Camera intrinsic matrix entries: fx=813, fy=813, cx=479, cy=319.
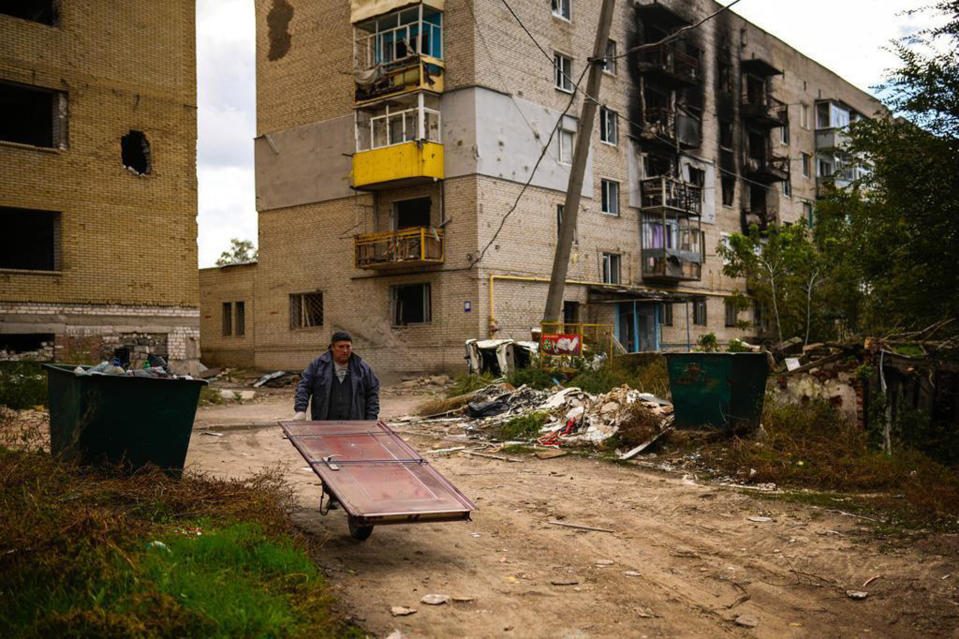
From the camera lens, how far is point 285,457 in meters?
11.6

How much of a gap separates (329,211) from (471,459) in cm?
1963

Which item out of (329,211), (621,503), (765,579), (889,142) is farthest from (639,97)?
(765,579)

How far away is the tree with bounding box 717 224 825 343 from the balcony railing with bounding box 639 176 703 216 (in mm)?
3582

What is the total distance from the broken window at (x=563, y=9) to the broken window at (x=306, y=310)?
13.4 metres

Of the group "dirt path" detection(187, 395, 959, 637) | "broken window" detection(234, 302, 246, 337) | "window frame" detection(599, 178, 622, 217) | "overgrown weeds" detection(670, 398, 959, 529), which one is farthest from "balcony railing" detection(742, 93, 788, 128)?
"dirt path" detection(187, 395, 959, 637)

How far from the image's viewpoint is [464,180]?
26250mm

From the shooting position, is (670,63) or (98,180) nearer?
(98,180)

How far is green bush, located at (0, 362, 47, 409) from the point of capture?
16.0 m

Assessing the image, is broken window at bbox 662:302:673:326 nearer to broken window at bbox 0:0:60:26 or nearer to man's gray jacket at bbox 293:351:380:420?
broken window at bbox 0:0:60:26

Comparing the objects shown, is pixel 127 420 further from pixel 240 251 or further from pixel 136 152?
pixel 240 251

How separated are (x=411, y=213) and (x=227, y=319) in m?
9.83

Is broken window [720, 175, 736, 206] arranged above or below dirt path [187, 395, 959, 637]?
above

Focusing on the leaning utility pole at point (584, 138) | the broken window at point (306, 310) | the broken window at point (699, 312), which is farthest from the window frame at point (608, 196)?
the leaning utility pole at point (584, 138)

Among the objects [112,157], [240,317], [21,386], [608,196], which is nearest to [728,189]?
[608,196]
